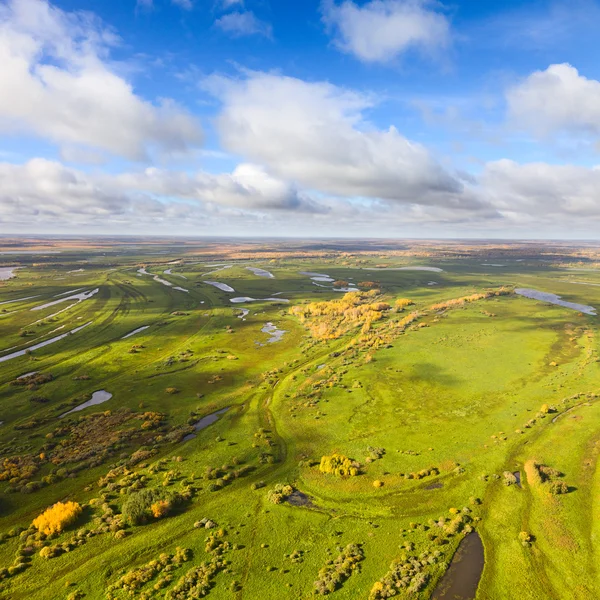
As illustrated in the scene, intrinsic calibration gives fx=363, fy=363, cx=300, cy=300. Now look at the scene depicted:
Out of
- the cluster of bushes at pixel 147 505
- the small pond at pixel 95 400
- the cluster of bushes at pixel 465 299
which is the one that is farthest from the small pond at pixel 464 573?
the cluster of bushes at pixel 465 299

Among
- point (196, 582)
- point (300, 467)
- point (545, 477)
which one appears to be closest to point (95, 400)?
point (300, 467)

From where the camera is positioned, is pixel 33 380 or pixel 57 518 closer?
pixel 57 518

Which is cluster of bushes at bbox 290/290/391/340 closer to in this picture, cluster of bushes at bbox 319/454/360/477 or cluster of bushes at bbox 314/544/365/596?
cluster of bushes at bbox 319/454/360/477

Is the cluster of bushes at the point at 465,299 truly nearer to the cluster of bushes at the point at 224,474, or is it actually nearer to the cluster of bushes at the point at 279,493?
the cluster of bushes at the point at 224,474

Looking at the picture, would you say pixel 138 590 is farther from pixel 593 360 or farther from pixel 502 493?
pixel 593 360

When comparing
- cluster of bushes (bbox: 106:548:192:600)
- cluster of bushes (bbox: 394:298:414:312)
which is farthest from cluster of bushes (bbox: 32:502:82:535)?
cluster of bushes (bbox: 394:298:414:312)

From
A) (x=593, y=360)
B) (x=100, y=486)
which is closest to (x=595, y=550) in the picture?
(x=100, y=486)

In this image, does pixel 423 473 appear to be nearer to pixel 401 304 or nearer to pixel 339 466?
pixel 339 466
